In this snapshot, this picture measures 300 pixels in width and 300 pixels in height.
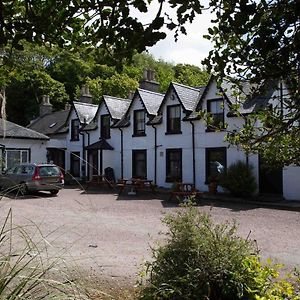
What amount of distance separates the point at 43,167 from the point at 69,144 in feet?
36.4

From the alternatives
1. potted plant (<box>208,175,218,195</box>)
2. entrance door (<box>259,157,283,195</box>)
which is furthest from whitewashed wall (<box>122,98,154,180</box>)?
entrance door (<box>259,157,283,195</box>)

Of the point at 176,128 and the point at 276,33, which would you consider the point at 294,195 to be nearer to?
the point at 176,128

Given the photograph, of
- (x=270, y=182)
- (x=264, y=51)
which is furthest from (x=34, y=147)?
(x=264, y=51)

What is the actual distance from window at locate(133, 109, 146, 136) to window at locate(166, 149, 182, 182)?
9.44 ft

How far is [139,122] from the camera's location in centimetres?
2705

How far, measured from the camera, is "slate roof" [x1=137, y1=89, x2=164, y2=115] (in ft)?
86.3

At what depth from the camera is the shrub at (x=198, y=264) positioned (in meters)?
4.16

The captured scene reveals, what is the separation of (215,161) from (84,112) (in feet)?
45.1

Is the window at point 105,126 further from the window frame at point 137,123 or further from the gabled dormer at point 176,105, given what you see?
the gabled dormer at point 176,105

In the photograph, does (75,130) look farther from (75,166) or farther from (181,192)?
(181,192)

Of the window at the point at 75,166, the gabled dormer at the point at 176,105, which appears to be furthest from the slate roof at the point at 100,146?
the gabled dormer at the point at 176,105

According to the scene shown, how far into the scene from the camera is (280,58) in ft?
8.01

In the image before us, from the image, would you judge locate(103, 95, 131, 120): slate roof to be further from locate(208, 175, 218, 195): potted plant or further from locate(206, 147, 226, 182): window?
locate(208, 175, 218, 195): potted plant

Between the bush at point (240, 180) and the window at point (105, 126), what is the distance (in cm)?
1146
